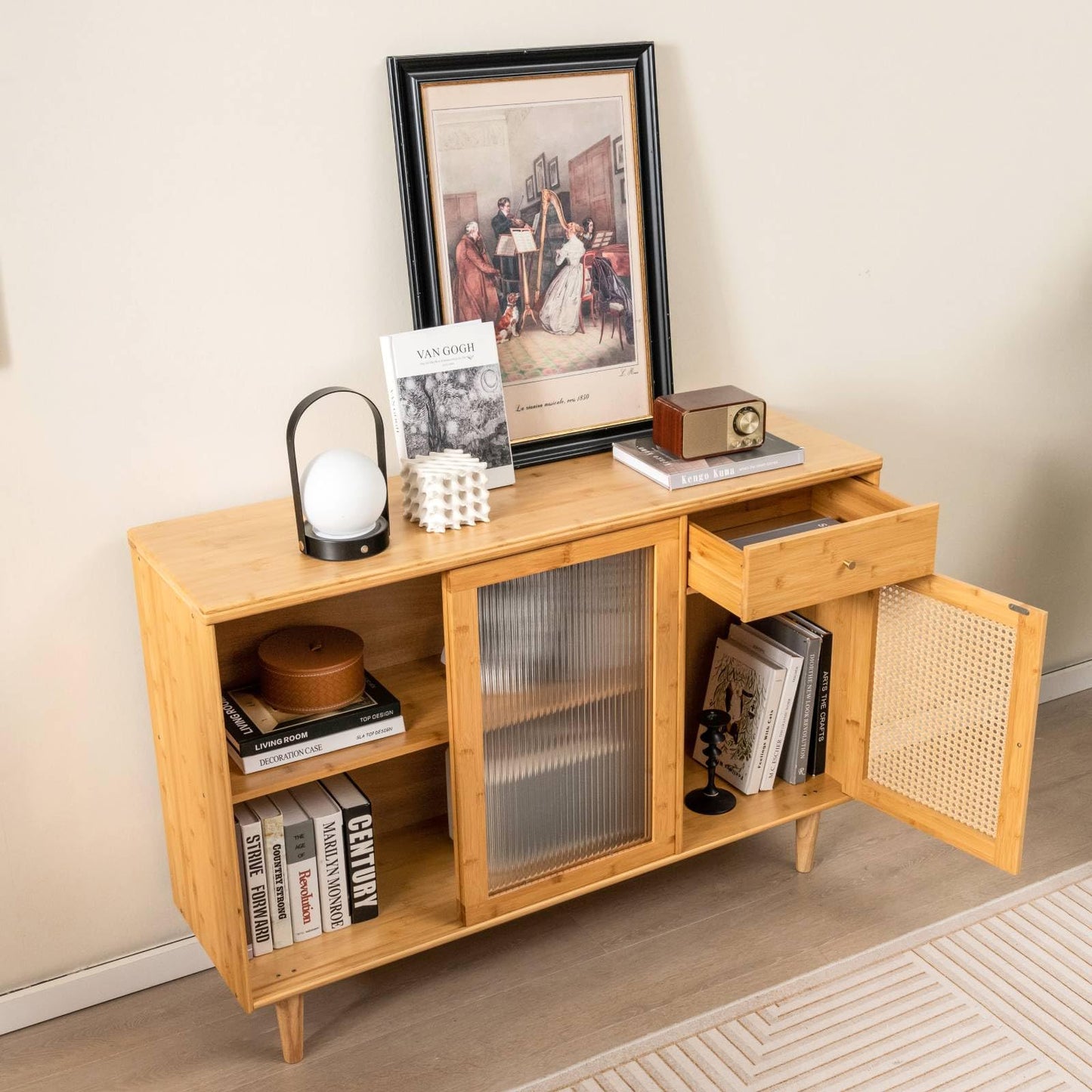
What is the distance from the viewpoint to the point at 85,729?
189 cm

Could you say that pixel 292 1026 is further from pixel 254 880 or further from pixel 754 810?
pixel 754 810

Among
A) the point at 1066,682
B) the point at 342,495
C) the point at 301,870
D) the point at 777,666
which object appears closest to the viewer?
the point at 342,495

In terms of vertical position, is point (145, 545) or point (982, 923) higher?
point (145, 545)

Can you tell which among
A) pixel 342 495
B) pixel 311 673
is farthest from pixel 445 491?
pixel 311 673

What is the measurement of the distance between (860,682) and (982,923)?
468mm

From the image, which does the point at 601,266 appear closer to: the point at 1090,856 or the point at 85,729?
the point at 85,729

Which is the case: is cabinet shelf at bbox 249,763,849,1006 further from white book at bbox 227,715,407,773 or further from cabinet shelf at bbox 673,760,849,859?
white book at bbox 227,715,407,773

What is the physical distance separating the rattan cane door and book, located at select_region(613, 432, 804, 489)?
9 centimetres

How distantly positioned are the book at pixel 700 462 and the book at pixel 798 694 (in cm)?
35

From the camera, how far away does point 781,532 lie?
1957 millimetres

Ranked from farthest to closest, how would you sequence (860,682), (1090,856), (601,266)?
(1090,856) < (860,682) < (601,266)

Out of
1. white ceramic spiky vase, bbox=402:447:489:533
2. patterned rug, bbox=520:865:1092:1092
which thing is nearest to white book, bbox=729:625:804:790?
patterned rug, bbox=520:865:1092:1092

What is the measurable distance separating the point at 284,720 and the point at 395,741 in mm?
159

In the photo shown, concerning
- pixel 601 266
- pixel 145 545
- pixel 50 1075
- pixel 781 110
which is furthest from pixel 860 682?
pixel 50 1075
